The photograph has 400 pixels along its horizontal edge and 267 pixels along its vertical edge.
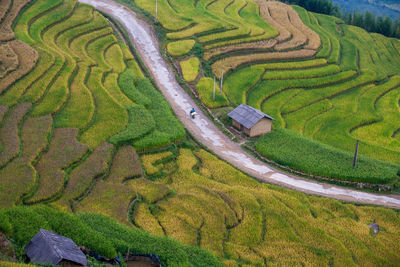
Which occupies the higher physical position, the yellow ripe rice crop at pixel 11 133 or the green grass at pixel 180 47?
the green grass at pixel 180 47

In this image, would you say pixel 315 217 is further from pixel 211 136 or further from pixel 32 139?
pixel 32 139

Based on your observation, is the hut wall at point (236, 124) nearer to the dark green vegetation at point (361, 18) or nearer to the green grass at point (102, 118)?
the green grass at point (102, 118)

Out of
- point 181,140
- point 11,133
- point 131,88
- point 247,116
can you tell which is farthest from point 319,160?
point 11,133

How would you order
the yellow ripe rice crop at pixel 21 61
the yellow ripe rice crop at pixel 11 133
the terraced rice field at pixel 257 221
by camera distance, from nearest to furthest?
the terraced rice field at pixel 257 221 < the yellow ripe rice crop at pixel 11 133 < the yellow ripe rice crop at pixel 21 61

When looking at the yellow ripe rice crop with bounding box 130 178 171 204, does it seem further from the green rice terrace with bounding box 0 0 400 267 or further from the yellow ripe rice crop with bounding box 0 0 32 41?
the yellow ripe rice crop with bounding box 0 0 32 41

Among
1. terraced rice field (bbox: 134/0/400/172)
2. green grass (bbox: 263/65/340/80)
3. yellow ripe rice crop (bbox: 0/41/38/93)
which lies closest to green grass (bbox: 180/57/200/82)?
terraced rice field (bbox: 134/0/400/172)

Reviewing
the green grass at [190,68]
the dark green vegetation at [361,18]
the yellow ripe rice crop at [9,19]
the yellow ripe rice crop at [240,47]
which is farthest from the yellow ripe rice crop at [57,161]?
the dark green vegetation at [361,18]

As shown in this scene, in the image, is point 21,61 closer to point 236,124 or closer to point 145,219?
point 236,124
